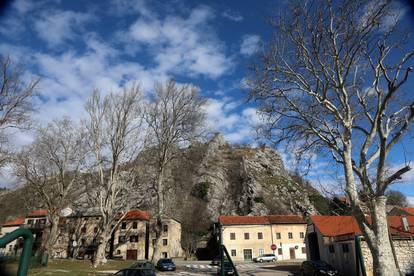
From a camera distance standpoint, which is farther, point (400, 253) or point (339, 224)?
point (339, 224)

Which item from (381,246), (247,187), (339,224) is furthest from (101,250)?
(247,187)

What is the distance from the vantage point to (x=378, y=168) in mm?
10430

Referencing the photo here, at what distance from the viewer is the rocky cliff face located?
75812mm

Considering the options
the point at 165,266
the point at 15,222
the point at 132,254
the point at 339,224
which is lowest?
the point at 165,266

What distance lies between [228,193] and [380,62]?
74488 millimetres

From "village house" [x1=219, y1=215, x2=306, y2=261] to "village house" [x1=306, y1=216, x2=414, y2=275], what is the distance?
67.5ft

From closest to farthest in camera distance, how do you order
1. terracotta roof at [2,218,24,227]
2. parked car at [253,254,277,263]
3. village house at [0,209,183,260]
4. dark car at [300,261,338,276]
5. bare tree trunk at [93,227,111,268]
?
dark car at [300,261,338,276] → bare tree trunk at [93,227,111,268] → parked car at [253,254,277,263] → village house at [0,209,183,260] → terracotta roof at [2,218,24,227]

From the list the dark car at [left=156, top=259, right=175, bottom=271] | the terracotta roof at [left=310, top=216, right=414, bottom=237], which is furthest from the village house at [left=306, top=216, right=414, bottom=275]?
the dark car at [left=156, top=259, right=175, bottom=271]

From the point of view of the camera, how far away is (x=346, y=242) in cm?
2622

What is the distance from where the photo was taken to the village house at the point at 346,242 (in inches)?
893

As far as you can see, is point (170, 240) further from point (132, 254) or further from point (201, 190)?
point (201, 190)

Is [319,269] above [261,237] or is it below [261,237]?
below

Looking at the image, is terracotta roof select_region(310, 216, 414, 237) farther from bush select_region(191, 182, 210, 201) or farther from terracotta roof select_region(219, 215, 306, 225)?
bush select_region(191, 182, 210, 201)

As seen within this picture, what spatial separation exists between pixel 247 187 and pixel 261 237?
24613mm
